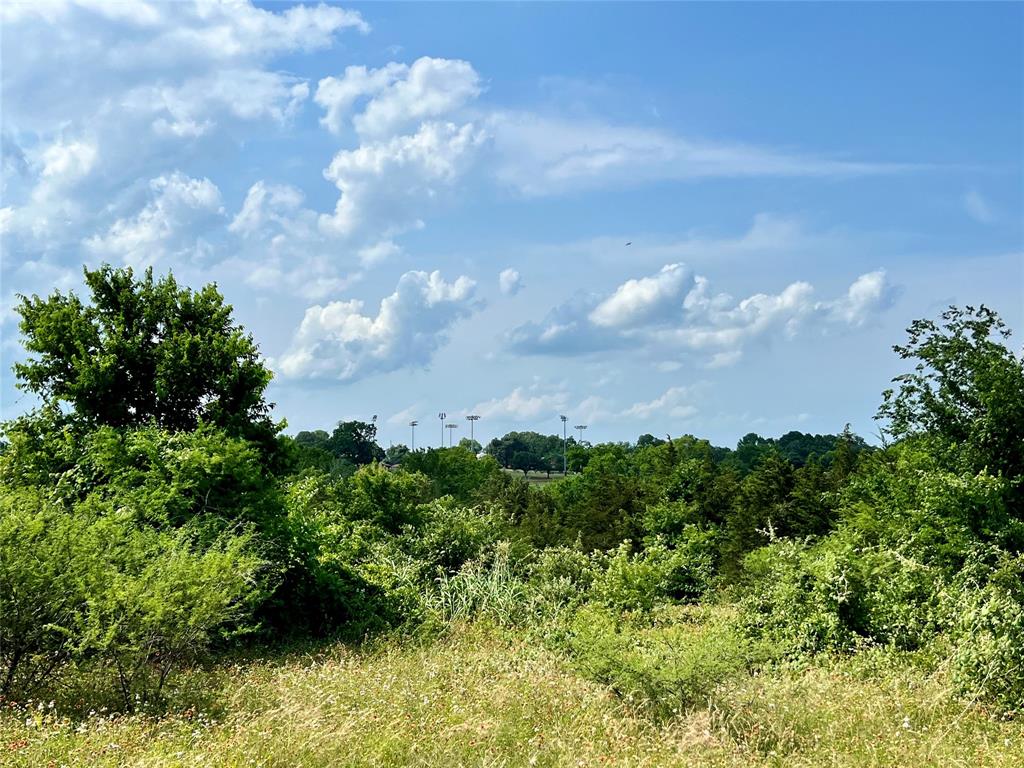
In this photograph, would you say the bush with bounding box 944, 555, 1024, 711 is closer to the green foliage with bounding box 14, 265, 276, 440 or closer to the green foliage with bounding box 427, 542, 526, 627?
the green foliage with bounding box 427, 542, 526, 627

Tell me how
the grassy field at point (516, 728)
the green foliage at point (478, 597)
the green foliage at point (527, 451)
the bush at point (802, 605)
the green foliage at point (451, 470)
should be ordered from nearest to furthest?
1. the grassy field at point (516, 728)
2. the bush at point (802, 605)
3. the green foliage at point (478, 597)
4. the green foliage at point (451, 470)
5. the green foliage at point (527, 451)

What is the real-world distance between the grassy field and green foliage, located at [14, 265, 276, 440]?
30.8 ft

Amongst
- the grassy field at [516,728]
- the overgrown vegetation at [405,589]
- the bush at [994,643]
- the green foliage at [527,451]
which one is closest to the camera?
the grassy field at [516,728]

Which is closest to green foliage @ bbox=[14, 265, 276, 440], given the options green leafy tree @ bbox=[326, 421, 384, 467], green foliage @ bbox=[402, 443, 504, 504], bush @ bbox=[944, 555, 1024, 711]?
bush @ bbox=[944, 555, 1024, 711]

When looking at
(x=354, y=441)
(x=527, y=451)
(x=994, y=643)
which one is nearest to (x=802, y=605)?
(x=994, y=643)

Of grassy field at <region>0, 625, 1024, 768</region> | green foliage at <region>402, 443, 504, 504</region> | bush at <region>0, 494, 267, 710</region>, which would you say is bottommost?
grassy field at <region>0, 625, 1024, 768</region>

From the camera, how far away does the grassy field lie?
8.62 metres

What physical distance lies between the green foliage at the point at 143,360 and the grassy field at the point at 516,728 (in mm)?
9380

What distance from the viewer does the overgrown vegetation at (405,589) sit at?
9.99 m

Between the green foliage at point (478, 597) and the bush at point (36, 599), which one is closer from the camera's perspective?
the bush at point (36, 599)

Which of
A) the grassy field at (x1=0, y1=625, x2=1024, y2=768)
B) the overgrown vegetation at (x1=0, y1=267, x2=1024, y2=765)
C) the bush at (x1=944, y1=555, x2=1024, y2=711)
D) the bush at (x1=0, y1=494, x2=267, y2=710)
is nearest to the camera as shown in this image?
the grassy field at (x1=0, y1=625, x2=1024, y2=768)

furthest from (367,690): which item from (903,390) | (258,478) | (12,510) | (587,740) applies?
(903,390)

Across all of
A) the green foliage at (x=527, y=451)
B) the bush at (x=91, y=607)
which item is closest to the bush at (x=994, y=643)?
the bush at (x=91, y=607)

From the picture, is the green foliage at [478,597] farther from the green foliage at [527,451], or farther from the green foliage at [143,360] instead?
the green foliage at [527,451]
